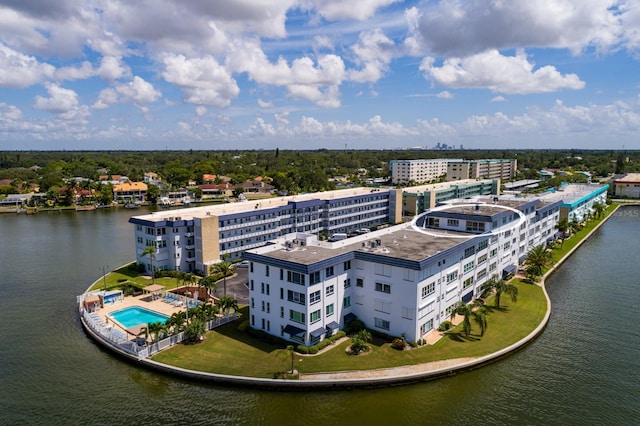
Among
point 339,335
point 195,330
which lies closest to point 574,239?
point 339,335

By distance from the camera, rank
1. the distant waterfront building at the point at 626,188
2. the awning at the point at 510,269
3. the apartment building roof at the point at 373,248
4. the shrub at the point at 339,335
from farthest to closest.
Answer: the distant waterfront building at the point at 626,188, the awning at the point at 510,269, the apartment building roof at the point at 373,248, the shrub at the point at 339,335

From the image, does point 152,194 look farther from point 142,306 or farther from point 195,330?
point 195,330

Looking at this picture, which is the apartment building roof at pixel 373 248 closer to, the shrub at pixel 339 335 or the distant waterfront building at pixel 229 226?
the shrub at pixel 339 335

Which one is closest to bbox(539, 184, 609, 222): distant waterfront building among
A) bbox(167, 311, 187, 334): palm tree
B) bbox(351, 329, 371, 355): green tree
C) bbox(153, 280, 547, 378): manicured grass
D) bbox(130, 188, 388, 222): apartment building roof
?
bbox(130, 188, 388, 222): apartment building roof

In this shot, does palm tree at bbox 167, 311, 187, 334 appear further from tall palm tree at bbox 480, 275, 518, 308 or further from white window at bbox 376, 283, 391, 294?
tall palm tree at bbox 480, 275, 518, 308

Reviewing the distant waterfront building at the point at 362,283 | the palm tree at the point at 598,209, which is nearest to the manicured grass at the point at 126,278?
the distant waterfront building at the point at 362,283
